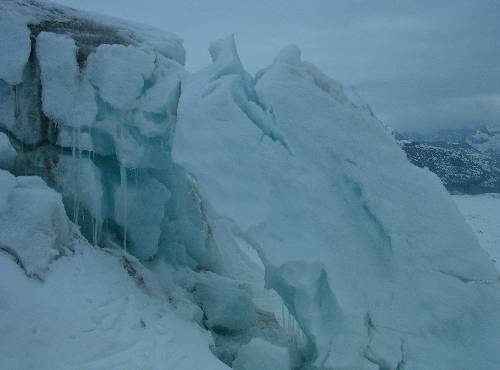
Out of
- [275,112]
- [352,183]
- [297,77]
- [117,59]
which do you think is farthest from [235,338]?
[117,59]

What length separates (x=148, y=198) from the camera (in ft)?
25.1

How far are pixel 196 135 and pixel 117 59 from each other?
1.84 m

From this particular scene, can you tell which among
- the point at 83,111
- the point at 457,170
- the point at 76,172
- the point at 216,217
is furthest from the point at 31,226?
the point at 457,170

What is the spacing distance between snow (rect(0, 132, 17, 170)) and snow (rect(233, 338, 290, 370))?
398 cm

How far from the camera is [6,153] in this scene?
6395 millimetres

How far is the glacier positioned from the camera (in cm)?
533

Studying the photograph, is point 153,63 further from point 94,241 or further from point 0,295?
point 0,295

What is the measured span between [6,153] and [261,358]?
169 inches

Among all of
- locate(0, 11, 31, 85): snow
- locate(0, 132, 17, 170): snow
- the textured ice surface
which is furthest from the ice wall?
the textured ice surface

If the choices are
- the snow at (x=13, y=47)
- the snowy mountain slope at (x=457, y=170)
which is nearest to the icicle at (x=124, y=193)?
the snow at (x=13, y=47)

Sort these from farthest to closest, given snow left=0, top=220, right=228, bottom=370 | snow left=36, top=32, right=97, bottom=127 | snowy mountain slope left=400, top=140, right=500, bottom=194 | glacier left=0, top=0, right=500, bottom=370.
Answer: snowy mountain slope left=400, top=140, right=500, bottom=194
snow left=36, top=32, right=97, bottom=127
glacier left=0, top=0, right=500, bottom=370
snow left=0, top=220, right=228, bottom=370

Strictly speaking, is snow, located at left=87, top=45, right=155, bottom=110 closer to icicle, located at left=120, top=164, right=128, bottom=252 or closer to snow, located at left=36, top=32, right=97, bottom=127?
snow, located at left=36, top=32, right=97, bottom=127

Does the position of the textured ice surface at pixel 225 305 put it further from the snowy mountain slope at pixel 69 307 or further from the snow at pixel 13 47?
the snow at pixel 13 47

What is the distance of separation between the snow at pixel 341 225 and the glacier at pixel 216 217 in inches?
0.8
